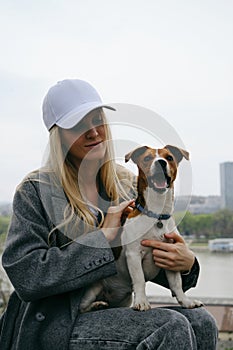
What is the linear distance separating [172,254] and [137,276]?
3.7 inches

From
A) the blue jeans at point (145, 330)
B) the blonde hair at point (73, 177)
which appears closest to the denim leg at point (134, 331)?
the blue jeans at point (145, 330)

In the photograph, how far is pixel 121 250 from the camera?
110 centimetres

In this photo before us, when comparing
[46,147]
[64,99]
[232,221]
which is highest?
[64,99]

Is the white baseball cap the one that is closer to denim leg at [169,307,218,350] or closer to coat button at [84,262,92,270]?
coat button at [84,262,92,270]

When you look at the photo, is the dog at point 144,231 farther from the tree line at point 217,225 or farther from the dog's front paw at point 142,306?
the tree line at point 217,225

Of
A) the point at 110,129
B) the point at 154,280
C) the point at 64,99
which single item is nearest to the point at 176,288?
the point at 154,280

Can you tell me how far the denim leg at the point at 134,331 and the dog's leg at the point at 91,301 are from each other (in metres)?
0.04

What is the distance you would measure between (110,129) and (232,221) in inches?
248

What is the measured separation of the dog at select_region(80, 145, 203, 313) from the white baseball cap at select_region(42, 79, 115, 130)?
0.50 ft

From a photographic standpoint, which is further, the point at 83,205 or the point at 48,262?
the point at 83,205

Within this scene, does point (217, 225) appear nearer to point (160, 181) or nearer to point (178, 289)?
point (178, 289)

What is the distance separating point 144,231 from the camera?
3.49 feet

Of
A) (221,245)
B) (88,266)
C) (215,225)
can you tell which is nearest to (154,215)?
(88,266)

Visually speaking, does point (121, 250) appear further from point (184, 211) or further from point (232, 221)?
point (232, 221)
